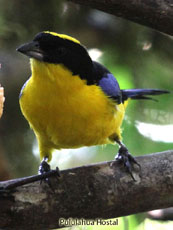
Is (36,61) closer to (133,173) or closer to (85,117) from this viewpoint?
(85,117)

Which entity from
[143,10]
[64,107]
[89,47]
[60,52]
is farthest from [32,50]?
[89,47]

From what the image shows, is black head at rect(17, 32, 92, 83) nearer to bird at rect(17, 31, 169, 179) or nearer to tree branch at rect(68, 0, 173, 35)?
bird at rect(17, 31, 169, 179)

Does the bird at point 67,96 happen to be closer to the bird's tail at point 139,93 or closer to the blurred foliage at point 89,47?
the blurred foliage at point 89,47

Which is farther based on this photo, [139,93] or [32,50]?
[139,93]

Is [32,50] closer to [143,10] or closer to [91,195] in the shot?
[143,10]

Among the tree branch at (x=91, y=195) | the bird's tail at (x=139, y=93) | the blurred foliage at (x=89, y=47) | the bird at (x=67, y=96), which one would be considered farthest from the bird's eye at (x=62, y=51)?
the bird's tail at (x=139, y=93)

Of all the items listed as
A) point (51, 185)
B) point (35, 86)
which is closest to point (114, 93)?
point (35, 86)

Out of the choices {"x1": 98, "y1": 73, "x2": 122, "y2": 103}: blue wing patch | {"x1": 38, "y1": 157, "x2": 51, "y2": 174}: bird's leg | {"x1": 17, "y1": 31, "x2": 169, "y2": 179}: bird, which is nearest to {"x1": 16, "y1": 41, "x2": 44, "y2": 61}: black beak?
{"x1": 17, "y1": 31, "x2": 169, "y2": 179}: bird

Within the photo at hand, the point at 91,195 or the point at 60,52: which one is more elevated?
the point at 60,52

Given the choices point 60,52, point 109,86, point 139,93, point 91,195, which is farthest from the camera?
point 139,93
